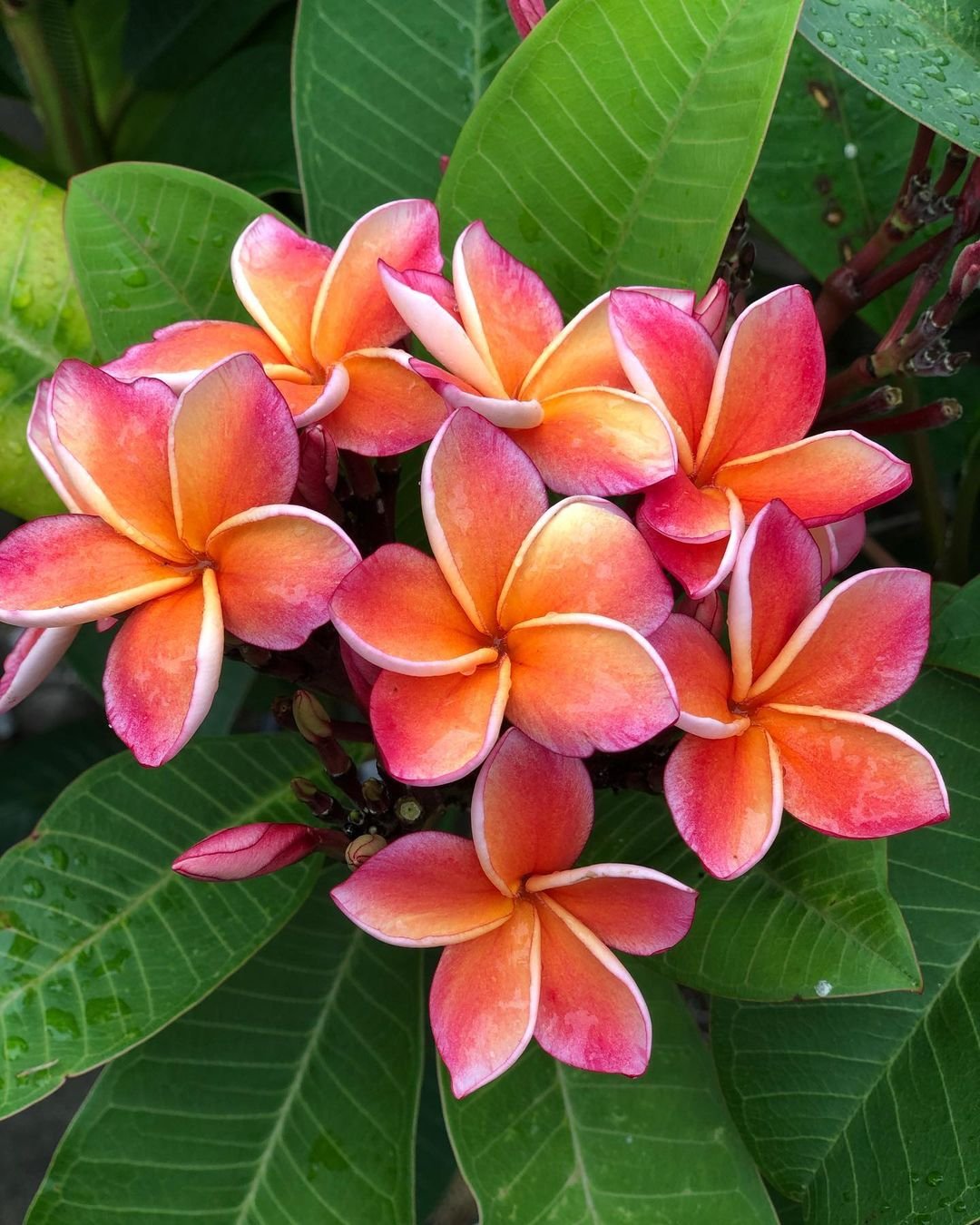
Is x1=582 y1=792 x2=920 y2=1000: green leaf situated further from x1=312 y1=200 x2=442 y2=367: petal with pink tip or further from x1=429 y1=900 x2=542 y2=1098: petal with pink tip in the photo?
x1=312 y1=200 x2=442 y2=367: petal with pink tip

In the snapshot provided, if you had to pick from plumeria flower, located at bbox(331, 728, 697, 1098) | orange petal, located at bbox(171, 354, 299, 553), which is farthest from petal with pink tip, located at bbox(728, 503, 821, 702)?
orange petal, located at bbox(171, 354, 299, 553)

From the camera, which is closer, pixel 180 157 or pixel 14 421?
pixel 14 421

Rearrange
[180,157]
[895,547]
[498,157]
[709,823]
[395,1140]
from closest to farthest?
[709,823] < [498,157] < [395,1140] < [180,157] < [895,547]

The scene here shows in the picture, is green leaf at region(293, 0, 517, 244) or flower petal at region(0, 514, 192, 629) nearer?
flower petal at region(0, 514, 192, 629)

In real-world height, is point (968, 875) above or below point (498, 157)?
A: below

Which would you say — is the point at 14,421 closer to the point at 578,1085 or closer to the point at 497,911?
the point at 497,911

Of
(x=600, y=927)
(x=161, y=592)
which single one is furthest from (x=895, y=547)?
(x=161, y=592)
